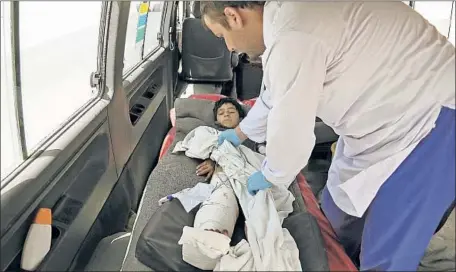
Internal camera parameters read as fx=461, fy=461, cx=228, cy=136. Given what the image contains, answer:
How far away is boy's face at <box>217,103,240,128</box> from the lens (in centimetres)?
319

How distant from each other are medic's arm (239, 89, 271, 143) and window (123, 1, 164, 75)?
124 centimetres

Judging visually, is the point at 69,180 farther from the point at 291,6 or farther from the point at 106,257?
the point at 291,6

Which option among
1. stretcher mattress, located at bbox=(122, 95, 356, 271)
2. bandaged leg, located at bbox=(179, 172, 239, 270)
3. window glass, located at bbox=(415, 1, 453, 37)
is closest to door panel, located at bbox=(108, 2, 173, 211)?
stretcher mattress, located at bbox=(122, 95, 356, 271)

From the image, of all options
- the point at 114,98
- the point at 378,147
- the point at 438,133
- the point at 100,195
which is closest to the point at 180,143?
the point at 114,98

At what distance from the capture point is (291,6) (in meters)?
1.35

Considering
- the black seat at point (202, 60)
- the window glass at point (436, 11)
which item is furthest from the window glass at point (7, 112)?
the black seat at point (202, 60)

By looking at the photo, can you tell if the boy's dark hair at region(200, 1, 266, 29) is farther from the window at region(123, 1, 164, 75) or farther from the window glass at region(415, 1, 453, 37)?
the window at region(123, 1, 164, 75)

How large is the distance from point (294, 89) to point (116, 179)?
1571 mm

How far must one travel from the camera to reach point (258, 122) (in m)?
2.25

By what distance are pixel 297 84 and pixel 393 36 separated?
32 cm

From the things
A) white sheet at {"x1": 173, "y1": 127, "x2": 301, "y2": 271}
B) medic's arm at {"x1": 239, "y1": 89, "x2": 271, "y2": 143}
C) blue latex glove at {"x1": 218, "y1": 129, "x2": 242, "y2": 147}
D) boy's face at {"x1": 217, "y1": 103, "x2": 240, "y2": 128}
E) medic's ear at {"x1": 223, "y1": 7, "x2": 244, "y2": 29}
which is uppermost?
medic's ear at {"x1": 223, "y1": 7, "x2": 244, "y2": 29}

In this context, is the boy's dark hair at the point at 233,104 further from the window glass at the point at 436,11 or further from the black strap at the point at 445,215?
the black strap at the point at 445,215

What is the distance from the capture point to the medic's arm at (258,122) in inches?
86.0

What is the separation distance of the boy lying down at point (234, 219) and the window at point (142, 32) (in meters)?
1.06
